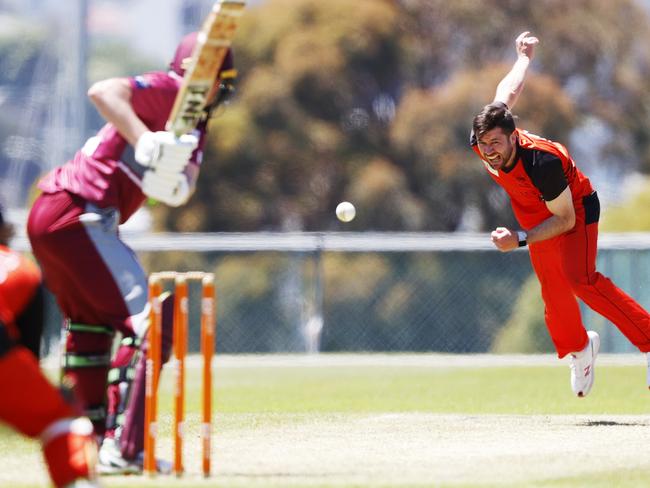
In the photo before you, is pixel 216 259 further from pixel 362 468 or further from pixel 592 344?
pixel 362 468

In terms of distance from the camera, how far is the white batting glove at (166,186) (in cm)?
781

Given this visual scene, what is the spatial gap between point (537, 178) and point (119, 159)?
3.12 meters

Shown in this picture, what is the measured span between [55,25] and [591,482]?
170ft

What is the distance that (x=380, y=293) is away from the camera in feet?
71.1

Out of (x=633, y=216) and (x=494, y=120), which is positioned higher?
(x=494, y=120)

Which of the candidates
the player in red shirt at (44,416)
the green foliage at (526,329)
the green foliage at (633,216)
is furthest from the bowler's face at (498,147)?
the green foliage at (633,216)

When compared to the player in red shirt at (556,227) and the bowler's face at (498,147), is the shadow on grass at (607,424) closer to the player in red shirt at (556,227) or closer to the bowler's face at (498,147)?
the player in red shirt at (556,227)

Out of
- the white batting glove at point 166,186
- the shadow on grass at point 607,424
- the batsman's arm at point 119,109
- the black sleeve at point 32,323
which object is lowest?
the shadow on grass at point 607,424

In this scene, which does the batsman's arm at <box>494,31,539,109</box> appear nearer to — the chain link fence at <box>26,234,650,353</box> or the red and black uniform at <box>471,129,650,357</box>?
the red and black uniform at <box>471,129,650,357</box>

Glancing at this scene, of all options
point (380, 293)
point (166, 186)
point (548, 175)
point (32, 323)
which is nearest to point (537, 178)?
point (548, 175)

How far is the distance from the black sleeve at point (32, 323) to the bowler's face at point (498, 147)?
169 inches

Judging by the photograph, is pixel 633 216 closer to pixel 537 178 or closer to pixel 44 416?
pixel 537 178

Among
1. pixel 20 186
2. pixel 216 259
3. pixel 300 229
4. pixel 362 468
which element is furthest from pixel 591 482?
pixel 20 186

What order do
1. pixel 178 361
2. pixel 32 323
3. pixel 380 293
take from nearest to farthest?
pixel 32 323 → pixel 178 361 → pixel 380 293
